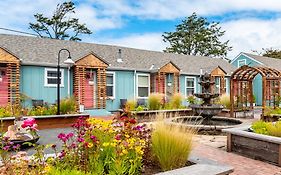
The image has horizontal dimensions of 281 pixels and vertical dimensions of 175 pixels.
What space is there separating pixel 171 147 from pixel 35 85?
10.9 meters

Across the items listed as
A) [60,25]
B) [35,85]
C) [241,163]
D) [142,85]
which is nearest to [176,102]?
[142,85]

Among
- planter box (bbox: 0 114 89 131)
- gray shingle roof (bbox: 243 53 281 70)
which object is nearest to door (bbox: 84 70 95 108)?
planter box (bbox: 0 114 89 131)

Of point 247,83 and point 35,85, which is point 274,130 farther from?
point 35,85

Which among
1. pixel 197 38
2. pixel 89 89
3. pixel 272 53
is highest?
pixel 197 38

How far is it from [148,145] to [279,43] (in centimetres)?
4311

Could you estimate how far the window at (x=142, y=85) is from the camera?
53.7ft

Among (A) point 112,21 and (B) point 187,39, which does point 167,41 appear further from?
(A) point 112,21

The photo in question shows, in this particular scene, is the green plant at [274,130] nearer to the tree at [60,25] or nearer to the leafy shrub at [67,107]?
the leafy shrub at [67,107]

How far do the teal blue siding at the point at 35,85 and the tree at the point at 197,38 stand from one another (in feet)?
84.9

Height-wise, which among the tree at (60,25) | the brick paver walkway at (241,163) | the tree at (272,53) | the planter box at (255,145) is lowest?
the brick paver walkway at (241,163)

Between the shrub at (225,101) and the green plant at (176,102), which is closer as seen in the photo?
the green plant at (176,102)

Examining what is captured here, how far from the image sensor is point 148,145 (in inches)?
159

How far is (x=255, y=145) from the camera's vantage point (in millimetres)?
5434

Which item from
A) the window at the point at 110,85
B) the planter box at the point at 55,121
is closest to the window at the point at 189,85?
the window at the point at 110,85
